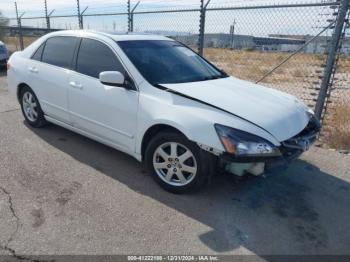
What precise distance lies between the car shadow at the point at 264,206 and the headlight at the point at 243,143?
69 centimetres

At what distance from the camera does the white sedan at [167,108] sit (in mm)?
2957

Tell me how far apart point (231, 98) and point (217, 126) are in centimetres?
54

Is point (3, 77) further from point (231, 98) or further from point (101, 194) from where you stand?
point (231, 98)

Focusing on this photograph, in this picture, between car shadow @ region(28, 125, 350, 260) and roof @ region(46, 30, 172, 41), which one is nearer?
car shadow @ region(28, 125, 350, 260)

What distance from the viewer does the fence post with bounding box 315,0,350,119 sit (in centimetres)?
467

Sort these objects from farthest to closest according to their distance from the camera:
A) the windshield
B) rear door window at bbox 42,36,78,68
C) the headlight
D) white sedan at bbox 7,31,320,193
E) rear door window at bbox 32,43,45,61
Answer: rear door window at bbox 32,43,45,61 < rear door window at bbox 42,36,78,68 < the windshield < white sedan at bbox 7,31,320,193 < the headlight

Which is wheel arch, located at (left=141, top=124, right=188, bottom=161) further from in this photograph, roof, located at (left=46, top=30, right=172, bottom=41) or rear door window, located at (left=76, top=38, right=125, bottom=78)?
roof, located at (left=46, top=30, right=172, bottom=41)

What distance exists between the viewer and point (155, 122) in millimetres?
3273

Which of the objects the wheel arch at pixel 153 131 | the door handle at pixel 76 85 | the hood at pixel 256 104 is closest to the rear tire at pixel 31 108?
the door handle at pixel 76 85

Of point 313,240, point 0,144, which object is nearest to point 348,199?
point 313,240

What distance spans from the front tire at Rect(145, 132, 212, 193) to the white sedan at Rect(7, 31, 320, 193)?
0.01m

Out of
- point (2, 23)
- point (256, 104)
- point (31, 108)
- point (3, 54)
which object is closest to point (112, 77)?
point (256, 104)

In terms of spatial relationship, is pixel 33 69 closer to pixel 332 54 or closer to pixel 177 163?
pixel 177 163

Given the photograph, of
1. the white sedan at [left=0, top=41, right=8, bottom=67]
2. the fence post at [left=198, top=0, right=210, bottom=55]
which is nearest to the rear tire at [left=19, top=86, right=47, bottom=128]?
the fence post at [left=198, top=0, right=210, bottom=55]
